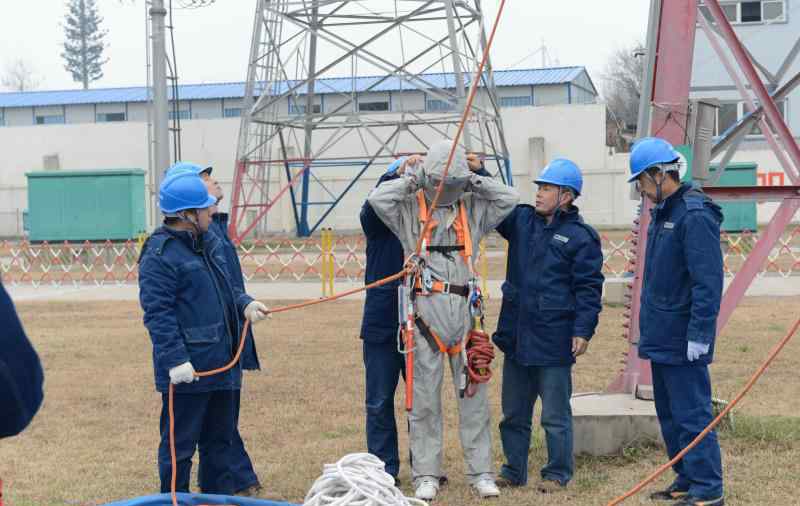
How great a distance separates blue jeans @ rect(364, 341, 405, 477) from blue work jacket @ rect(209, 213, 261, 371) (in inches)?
26.5

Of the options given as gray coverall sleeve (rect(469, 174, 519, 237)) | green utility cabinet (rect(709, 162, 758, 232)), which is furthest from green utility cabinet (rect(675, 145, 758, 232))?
gray coverall sleeve (rect(469, 174, 519, 237))

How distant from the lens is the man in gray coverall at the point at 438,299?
627cm

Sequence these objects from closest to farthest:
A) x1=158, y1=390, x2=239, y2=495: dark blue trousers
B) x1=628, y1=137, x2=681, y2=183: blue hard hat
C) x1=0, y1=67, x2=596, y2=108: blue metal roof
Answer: x1=158, y1=390, x2=239, y2=495: dark blue trousers < x1=628, y1=137, x2=681, y2=183: blue hard hat < x1=0, y1=67, x2=596, y2=108: blue metal roof

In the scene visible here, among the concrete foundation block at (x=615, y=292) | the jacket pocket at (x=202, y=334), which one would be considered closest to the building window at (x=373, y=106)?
the concrete foundation block at (x=615, y=292)

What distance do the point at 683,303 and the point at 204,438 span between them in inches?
110

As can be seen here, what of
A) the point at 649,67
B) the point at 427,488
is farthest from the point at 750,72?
the point at 427,488

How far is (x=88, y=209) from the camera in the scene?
2886cm

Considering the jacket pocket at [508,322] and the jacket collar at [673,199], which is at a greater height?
the jacket collar at [673,199]

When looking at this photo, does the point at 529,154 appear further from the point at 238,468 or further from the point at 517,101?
the point at 238,468

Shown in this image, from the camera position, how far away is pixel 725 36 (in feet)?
24.7

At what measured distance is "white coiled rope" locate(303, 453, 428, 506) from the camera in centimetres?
521

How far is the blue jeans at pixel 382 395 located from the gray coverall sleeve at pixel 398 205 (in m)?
0.65

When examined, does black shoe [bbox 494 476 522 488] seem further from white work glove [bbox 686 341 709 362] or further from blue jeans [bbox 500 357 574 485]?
white work glove [bbox 686 341 709 362]

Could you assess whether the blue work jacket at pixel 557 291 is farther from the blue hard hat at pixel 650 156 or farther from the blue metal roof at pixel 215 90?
the blue metal roof at pixel 215 90
